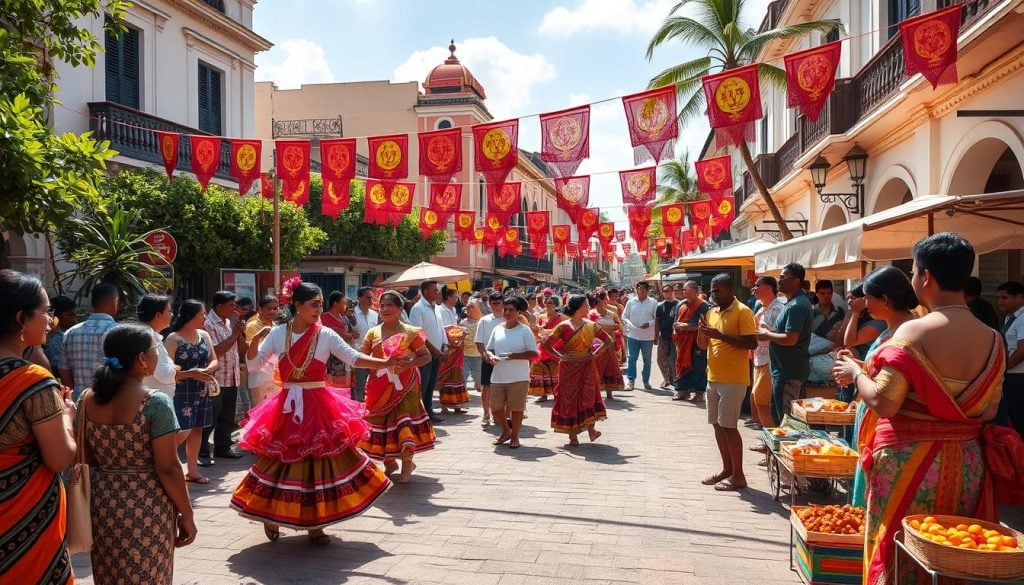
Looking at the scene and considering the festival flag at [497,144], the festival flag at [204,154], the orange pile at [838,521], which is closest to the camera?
the orange pile at [838,521]

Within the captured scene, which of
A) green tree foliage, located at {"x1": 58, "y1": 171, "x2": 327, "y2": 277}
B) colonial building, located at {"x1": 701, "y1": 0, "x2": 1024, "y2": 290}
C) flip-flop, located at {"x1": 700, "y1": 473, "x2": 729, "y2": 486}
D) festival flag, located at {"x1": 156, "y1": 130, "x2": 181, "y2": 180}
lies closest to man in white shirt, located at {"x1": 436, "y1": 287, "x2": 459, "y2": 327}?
festival flag, located at {"x1": 156, "y1": 130, "x2": 181, "y2": 180}

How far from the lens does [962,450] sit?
126 inches

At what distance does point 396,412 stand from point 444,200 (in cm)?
1330

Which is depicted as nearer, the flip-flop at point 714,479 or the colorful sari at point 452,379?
the flip-flop at point 714,479

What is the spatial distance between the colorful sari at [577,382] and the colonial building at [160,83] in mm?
10169

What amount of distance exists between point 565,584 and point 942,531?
2.27 meters

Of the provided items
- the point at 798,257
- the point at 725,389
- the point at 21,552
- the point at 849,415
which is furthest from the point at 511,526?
the point at 798,257

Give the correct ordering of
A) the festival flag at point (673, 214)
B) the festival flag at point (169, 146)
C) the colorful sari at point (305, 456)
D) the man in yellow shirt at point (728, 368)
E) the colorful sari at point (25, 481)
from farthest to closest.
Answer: the festival flag at point (673, 214), the festival flag at point (169, 146), the man in yellow shirt at point (728, 368), the colorful sari at point (305, 456), the colorful sari at point (25, 481)

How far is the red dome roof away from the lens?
39219mm

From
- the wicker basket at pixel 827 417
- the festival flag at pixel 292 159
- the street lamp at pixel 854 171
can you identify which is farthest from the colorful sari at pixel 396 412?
the street lamp at pixel 854 171

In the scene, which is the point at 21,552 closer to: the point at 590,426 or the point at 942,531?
the point at 942,531

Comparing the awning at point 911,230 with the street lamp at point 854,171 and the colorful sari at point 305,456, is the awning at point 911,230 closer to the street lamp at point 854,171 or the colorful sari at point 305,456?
the colorful sari at point 305,456

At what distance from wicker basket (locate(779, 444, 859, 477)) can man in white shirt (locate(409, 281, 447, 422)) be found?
5375 mm

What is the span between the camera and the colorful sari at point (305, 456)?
5.02m
